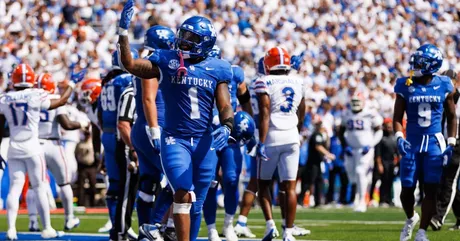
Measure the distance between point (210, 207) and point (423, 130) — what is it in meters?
2.13

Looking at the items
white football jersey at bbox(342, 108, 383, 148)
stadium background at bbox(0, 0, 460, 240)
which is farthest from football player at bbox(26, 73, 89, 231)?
white football jersey at bbox(342, 108, 383, 148)

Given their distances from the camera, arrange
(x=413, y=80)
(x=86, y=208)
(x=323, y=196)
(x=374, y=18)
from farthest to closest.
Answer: (x=374, y=18) < (x=323, y=196) < (x=86, y=208) < (x=413, y=80)

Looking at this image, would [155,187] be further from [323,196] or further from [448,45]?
[448,45]

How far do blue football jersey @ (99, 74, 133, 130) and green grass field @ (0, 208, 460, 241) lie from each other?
183 centimetres

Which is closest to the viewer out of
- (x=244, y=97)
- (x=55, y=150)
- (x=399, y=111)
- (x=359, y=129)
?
(x=399, y=111)

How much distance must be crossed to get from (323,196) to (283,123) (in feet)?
34.5

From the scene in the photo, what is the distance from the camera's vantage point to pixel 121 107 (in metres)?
9.84

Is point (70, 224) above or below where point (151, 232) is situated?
below

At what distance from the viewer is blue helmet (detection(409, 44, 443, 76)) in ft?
31.8

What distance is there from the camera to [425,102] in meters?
9.75

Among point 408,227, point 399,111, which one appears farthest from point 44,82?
point 408,227

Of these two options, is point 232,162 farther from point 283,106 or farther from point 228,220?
point 283,106

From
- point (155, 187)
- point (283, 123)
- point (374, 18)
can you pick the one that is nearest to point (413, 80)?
point (283, 123)

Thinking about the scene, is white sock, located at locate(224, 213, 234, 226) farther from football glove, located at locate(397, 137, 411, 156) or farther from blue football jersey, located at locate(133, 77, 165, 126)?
football glove, located at locate(397, 137, 411, 156)
